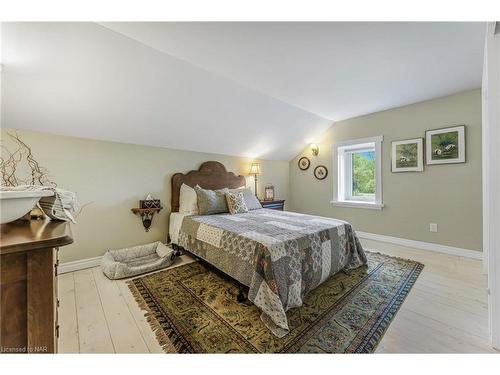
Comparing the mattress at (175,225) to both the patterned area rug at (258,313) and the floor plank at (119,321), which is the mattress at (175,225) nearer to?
the patterned area rug at (258,313)

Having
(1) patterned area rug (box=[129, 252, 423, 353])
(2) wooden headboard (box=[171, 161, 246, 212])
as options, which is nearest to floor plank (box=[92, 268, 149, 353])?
(1) patterned area rug (box=[129, 252, 423, 353])

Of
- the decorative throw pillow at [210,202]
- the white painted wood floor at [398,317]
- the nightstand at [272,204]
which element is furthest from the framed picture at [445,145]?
the decorative throw pillow at [210,202]

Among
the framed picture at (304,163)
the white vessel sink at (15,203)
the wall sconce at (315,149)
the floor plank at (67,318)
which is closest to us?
the white vessel sink at (15,203)

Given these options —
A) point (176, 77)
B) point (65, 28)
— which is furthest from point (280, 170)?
point (65, 28)

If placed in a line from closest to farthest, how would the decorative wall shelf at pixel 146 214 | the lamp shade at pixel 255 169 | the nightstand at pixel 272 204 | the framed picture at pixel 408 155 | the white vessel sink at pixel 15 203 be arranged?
the white vessel sink at pixel 15 203 → the decorative wall shelf at pixel 146 214 → the framed picture at pixel 408 155 → the nightstand at pixel 272 204 → the lamp shade at pixel 255 169

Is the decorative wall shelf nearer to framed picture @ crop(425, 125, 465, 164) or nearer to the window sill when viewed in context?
the window sill

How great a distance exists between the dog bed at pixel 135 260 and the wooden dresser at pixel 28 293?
5.69 feet

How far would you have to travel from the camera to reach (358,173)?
4102 millimetres

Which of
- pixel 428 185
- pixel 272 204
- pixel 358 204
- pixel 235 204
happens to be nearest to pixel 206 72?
pixel 235 204

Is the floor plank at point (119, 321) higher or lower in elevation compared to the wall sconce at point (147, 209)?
lower

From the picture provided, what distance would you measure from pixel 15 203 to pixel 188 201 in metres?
2.35

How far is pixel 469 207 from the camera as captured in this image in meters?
2.82

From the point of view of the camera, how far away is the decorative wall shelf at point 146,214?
9.52 feet
